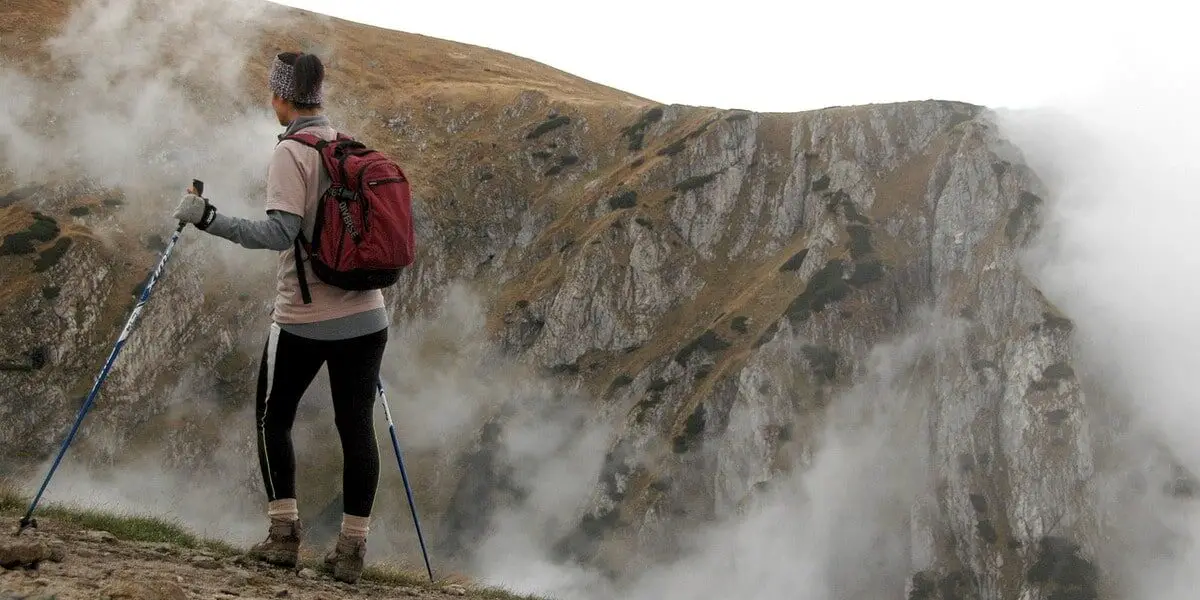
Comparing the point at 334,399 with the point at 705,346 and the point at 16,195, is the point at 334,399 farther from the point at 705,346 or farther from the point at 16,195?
the point at 16,195

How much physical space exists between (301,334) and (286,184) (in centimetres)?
120

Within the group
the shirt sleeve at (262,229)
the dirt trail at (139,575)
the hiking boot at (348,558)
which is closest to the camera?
the dirt trail at (139,575)

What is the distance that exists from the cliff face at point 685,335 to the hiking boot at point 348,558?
246 feet

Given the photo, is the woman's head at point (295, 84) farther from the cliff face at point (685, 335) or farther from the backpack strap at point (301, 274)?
the cliff face at point (685, 335)

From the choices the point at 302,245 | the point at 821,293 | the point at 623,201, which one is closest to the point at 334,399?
the point at 302,245

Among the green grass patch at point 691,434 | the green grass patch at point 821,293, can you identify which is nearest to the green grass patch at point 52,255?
the green grass patch at point 691,434

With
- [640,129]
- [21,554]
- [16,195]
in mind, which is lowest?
[16,195]

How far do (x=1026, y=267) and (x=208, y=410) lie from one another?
84.4m

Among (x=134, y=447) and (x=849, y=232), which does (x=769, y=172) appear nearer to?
(x=849, y=232)

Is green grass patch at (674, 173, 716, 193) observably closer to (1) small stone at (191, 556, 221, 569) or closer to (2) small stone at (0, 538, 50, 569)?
(1) small stone at (191, 556, 221, 569)

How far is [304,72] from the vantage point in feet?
22.3

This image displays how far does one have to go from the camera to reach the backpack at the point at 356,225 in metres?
6.40

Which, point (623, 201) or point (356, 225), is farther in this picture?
point (623, 201)

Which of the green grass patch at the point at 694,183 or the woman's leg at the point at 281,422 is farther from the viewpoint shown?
the green grass patch at the point at 694,183
